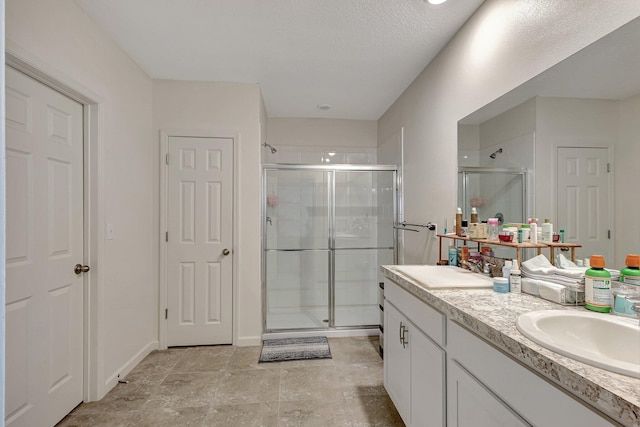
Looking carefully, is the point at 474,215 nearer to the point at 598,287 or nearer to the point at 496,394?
the point at 598,287

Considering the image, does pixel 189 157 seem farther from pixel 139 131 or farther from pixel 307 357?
pixel 307 357

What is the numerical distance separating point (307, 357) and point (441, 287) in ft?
5.27

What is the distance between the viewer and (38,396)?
1575 millimetres

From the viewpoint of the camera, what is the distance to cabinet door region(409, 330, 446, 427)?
47.1 inches

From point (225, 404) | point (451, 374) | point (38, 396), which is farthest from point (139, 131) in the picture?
point (451, 374)

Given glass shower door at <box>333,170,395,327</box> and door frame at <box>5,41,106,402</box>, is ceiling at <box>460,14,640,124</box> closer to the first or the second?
glass shower door at <box>333,170,395,327</box>

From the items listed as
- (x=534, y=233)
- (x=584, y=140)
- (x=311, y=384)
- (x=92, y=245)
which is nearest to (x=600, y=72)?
(x=584, y=140)

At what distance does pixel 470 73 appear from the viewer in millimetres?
1827

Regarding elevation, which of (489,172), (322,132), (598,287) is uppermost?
(322,132)

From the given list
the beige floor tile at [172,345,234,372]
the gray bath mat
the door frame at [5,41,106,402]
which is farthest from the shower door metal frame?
the door frame at [5,41,106,402]

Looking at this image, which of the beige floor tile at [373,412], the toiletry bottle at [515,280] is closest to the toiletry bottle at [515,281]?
the toiletry bottle at [515,280]

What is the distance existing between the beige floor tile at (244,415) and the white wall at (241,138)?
88 centimetres

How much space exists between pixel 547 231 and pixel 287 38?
194cm

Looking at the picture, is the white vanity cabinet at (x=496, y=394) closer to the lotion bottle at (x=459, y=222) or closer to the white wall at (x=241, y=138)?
the lotion bottle at (x=459, y=222)
